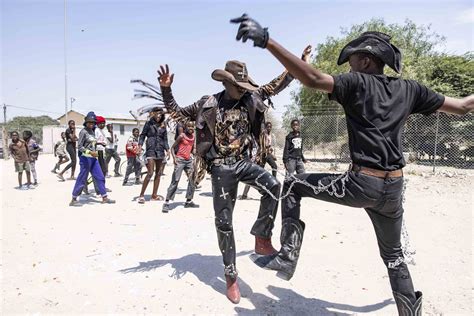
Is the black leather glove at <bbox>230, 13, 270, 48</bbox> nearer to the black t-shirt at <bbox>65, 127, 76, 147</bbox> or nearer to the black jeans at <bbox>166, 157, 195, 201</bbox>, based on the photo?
the black jeans at <bbox>166, 157, 195, 201</bbox>

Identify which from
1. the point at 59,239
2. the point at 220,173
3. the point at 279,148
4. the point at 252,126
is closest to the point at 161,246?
the point at 59,239

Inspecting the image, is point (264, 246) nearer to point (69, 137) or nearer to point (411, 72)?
point (69, 137)

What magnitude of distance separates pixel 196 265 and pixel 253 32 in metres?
3.31

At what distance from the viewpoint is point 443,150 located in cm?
1648

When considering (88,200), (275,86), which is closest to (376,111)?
(275,86)

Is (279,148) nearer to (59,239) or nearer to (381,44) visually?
(59,239)

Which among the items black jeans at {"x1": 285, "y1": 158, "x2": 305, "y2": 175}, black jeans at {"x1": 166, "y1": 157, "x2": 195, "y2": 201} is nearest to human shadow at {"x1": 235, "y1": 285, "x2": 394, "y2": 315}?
black jeans at {"x1": 166, "y1": 157, "x2": 195, "y2": 201}

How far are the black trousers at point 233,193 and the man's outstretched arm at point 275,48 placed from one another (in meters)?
1.60

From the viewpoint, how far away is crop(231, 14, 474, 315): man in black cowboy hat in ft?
8.73

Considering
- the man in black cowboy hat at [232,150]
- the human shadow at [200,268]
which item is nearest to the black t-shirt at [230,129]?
the man in black cowboy hat at [232,150]

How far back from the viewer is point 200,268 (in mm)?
4773

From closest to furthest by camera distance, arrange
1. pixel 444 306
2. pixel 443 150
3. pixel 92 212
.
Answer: pixel 444 306, pixel 92 212, pixel 443 150

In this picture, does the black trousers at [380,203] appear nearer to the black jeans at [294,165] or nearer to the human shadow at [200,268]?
the human shadow at [200,268]

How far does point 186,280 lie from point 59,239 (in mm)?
2763
